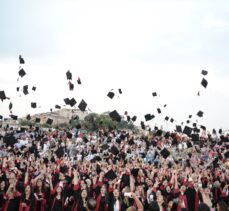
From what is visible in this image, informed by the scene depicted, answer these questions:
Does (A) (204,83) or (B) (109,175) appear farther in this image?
(A) (204,83)

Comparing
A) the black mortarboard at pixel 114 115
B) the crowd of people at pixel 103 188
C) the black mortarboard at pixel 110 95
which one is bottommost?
the crowd of people at pixel 103 188

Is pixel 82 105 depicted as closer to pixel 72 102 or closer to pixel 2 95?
pixel 72 102

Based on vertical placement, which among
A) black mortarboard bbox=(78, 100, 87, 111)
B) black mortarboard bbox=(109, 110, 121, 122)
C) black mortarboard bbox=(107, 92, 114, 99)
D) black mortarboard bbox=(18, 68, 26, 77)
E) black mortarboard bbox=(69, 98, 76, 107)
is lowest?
black mortarboard bbox=(109, 110, 121, 122)

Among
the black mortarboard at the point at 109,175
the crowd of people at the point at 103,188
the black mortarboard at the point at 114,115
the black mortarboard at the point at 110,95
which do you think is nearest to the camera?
the crowd of people at the point at 103,188

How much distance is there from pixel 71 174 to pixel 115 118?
7.87 m

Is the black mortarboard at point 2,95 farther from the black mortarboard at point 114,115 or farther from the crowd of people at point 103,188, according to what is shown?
the black mortarboard at point 114,115

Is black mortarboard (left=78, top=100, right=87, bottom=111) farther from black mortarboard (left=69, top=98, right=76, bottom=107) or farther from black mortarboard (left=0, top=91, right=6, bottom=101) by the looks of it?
black mortarboard (left=0, top=91, right=6, bottom=101)

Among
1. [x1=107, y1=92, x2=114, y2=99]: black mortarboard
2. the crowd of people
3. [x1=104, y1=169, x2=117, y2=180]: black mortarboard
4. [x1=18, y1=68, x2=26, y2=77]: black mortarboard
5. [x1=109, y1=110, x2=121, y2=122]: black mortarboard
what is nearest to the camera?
the crowd of people

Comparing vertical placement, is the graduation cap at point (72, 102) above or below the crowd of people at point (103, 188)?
above

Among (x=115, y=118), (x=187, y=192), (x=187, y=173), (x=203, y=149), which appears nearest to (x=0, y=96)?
(x=115, y=118)

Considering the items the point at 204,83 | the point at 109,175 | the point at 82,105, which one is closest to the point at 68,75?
the point at 82,105

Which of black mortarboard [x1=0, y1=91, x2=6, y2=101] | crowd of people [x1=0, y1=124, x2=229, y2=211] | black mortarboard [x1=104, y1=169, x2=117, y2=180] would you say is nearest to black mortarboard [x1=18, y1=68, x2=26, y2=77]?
black mortarboard [x1=0, y1=91, x2=6, y2=101]

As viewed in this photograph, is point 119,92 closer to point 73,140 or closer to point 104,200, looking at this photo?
point 73,140

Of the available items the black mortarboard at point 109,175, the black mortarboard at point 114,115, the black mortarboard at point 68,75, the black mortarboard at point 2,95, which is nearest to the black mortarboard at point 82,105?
the black mortarboard at point 68,75
